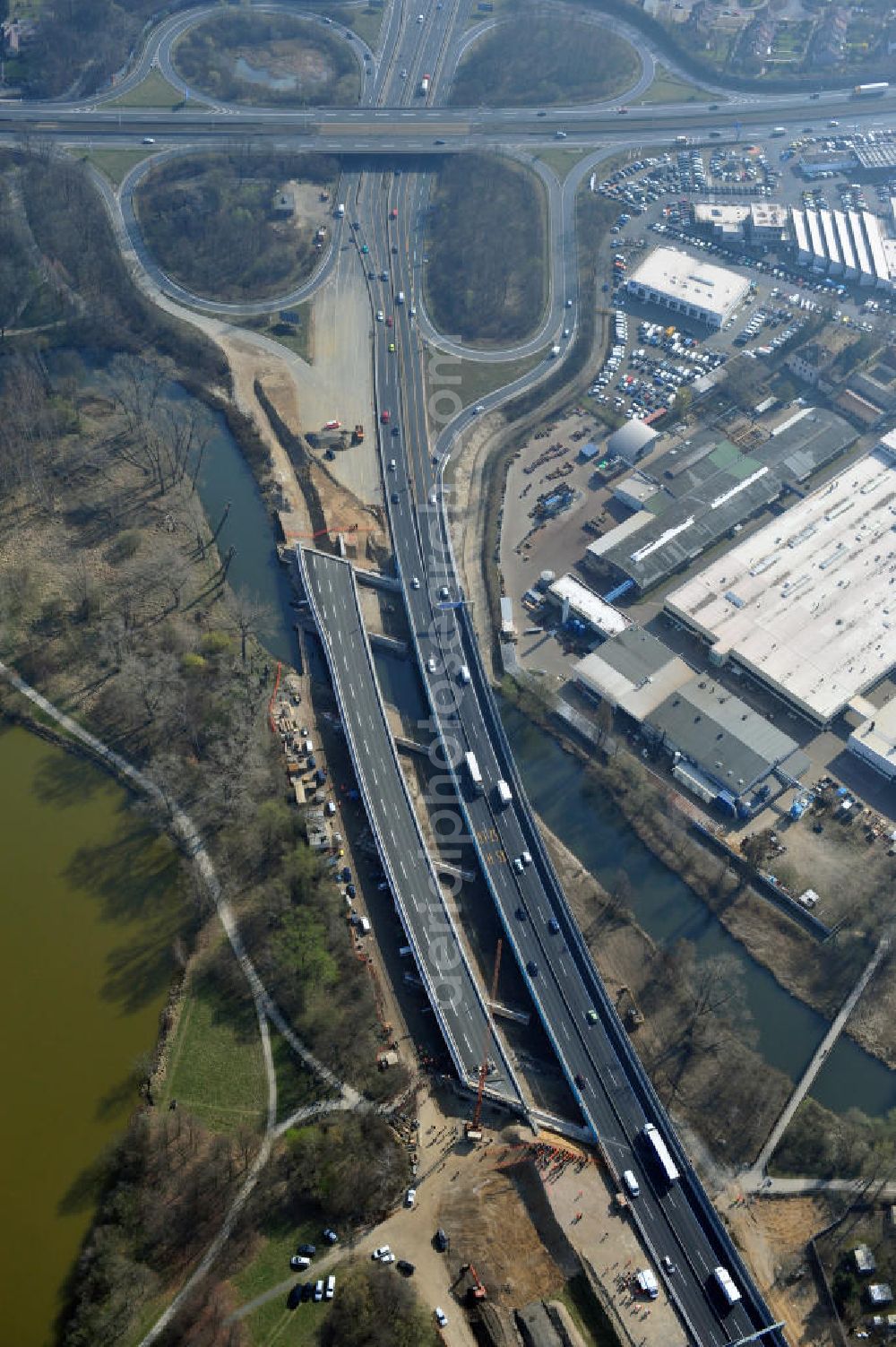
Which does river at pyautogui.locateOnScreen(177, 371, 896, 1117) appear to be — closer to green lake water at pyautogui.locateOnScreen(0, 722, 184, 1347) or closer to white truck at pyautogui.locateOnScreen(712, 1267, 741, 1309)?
white truck at pyautogui.locateOnScreen(712, 1267, 741, 1309)

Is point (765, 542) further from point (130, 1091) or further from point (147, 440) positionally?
point (130, 1091)

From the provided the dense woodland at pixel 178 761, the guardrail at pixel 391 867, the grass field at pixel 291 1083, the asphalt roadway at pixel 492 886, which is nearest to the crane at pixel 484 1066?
the asphalt roadway at pixel 492 886

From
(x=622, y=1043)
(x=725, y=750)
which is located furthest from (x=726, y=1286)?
(x=725, y=750)

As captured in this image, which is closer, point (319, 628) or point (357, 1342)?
point (357, 1342)

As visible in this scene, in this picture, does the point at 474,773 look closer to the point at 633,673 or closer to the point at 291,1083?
the point at 633,673

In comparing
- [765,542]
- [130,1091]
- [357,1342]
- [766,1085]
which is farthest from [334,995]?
[765,542]

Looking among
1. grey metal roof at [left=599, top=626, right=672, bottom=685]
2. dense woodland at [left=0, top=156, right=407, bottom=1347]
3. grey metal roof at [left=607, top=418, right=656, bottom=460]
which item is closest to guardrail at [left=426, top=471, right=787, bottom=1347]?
grey metal roof at [left=599, top=626, right=672, bottom=685]
